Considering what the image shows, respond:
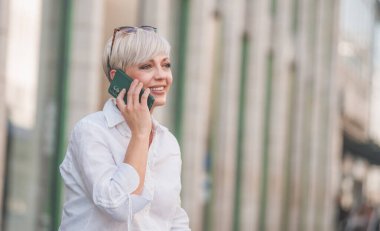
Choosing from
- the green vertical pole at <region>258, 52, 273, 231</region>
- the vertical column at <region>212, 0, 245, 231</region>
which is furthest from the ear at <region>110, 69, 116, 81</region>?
the green vertical pole at <region>258, 52, 273, 231</region>

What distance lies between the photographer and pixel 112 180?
3.25 metres

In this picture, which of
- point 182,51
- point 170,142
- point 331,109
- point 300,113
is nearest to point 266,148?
point 300,113

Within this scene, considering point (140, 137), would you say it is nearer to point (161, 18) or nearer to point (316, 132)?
point (161, 18)

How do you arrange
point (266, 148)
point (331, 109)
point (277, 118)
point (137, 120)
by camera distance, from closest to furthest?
point (137, 120) → point (266, 148) → point (277, 118) → point (331, 109)

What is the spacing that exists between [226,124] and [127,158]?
18.1 m

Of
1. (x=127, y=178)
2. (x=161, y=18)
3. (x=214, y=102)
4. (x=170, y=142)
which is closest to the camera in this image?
(x=127, y=178)

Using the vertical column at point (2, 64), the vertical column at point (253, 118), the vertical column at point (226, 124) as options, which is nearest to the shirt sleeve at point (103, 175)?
the vertical column at point (2, 64)

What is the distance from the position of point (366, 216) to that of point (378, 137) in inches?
1808

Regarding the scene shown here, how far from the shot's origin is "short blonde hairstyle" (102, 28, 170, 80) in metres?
3.42

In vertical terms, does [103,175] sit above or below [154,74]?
below

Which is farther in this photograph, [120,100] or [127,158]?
[120,100]

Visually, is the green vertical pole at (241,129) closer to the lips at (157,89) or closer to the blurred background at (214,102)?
the blurred background at (214,102)

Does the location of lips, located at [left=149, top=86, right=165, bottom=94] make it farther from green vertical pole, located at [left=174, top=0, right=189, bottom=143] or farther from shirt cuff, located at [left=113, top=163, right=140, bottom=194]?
green vertical pole, located at [left=174, top=0, right=189, bottom=143]

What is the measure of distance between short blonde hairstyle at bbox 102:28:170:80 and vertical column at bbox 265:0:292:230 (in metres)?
22.2
